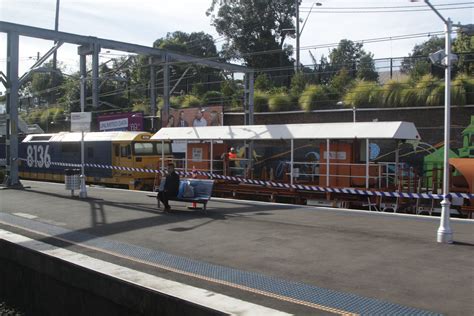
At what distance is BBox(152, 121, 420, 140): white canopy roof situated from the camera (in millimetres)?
16469

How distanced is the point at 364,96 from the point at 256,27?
104 feet

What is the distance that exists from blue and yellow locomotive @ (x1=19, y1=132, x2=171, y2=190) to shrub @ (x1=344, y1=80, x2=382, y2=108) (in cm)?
1018

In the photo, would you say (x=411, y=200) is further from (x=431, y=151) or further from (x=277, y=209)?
(x=431, y=151)

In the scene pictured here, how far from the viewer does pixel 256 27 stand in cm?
5584

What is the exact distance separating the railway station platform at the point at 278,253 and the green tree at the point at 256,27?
4222 centimetres

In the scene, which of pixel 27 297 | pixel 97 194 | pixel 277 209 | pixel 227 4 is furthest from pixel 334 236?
pixel 227 4

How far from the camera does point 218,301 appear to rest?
5.89m

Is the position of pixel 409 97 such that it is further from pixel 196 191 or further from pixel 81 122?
pixel 81 122

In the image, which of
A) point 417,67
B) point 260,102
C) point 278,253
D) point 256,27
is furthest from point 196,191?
point 256,27

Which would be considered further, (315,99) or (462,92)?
(315,99)

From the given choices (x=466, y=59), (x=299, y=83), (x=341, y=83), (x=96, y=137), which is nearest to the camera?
(x=96, y=137)

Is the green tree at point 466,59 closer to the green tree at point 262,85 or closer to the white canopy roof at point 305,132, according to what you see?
the white canopy roof at point 305,132

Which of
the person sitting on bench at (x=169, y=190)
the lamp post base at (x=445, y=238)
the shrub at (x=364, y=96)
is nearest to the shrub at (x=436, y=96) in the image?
the shrub at (x=364, y=96)

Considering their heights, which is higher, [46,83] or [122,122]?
[46,83]
